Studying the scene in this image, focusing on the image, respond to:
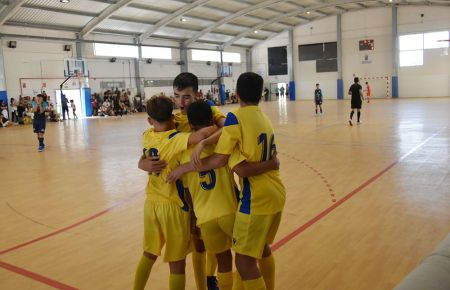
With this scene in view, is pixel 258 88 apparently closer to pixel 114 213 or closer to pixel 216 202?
pixel 216 202

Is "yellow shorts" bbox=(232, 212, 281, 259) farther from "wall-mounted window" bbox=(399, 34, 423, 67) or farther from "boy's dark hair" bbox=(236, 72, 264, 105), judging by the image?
"wall-mounted window" bbox=(399, 34, 423, 67)

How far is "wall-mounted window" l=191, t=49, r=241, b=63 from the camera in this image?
3912 centimetres

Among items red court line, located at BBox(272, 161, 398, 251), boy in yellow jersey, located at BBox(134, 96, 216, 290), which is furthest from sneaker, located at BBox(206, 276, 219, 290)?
red court line, located at BBox(272, 161, 398, 251)

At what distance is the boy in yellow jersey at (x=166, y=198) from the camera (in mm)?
2885

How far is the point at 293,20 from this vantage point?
39719 millimetres

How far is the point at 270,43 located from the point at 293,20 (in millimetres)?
4368

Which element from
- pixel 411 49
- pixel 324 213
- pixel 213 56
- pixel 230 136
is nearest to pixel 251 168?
pixel 230 136

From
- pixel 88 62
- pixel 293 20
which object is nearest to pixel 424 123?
pixel 88 62

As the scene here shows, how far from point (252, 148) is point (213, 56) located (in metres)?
39.1

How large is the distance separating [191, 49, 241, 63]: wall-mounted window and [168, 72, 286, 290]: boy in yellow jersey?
3693 cm

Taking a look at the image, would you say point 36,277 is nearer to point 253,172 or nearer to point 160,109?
point 160,109

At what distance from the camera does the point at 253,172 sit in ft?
8.93

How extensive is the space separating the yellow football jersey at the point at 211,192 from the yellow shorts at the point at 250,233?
0.12 meters

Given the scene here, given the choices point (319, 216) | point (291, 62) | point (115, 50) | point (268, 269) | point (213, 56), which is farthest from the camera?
point (291, 62)
